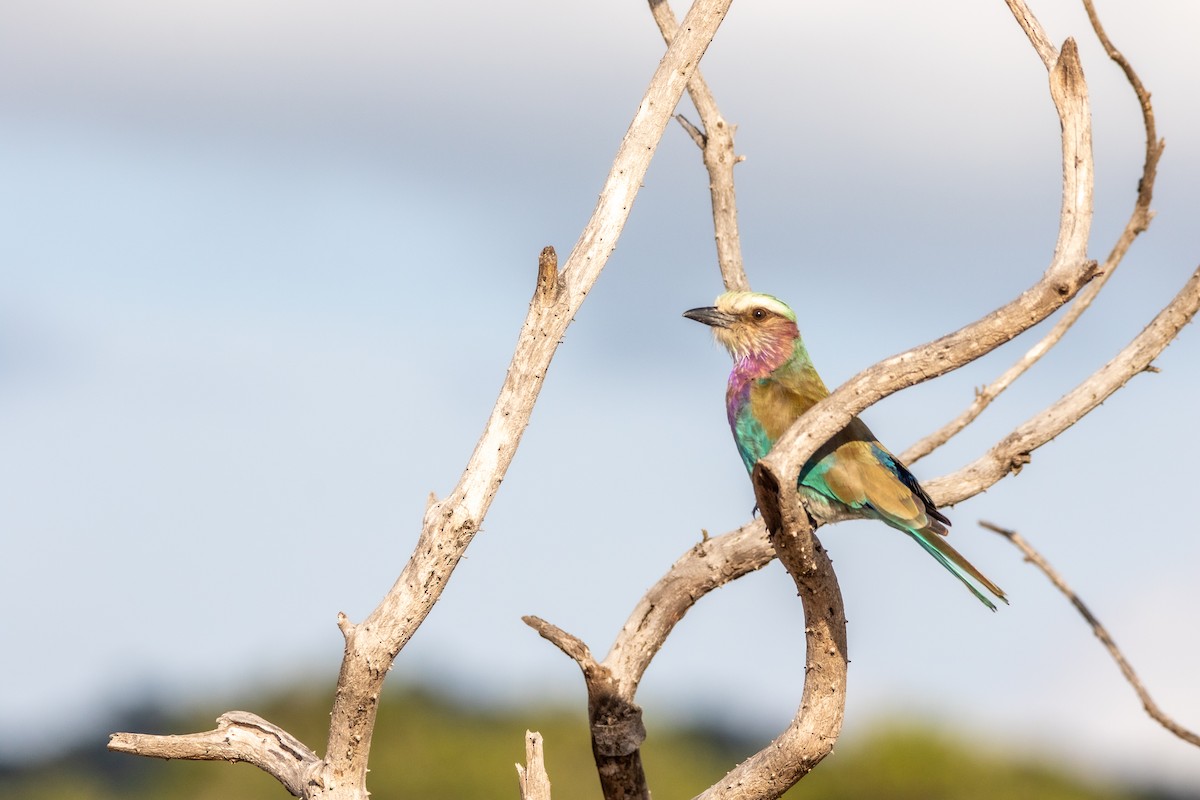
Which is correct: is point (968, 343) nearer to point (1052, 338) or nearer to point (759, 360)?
point (759, 360)

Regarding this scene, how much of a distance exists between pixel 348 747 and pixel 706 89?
491cm

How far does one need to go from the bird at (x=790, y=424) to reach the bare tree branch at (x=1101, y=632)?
1.73 metres

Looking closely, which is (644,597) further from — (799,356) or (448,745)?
(448,745)

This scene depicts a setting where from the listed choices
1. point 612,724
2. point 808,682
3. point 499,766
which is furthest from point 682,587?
point 499,766

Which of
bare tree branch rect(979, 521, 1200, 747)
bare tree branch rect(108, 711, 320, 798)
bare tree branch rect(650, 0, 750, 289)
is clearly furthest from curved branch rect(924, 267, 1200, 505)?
bare tree branch rect(108, 711, 320, 798)

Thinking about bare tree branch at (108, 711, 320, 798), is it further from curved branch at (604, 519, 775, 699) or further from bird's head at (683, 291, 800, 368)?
bird's head at (683, 291, 800, 368)

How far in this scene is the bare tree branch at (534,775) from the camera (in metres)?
6.90

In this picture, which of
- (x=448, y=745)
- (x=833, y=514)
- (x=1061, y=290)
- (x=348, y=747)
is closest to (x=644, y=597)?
(x=833, y=514)

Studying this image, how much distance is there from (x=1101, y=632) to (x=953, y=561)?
202 cm

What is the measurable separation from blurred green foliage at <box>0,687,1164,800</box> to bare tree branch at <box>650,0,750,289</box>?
80.6 feet

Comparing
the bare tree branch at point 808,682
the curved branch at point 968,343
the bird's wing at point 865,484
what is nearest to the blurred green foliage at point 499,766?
the bird's wing at point 865,484

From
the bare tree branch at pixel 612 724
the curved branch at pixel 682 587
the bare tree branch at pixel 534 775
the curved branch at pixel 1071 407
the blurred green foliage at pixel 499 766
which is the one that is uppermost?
the curved branch at pixel 1071 407

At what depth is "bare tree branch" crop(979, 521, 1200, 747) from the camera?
26.9 feet

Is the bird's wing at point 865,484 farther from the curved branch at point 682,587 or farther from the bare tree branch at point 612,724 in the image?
the bare tree branch at point 612,724
